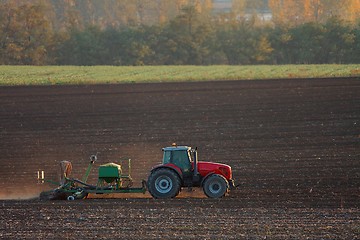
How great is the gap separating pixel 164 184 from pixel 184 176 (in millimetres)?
578

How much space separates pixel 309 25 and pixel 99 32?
1702 centimetres

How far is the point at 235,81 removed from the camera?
5209 cm

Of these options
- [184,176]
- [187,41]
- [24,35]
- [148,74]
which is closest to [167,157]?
[184,176]

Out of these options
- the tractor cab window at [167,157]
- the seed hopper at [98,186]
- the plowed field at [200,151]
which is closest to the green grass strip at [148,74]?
the plowed field at [200,151]

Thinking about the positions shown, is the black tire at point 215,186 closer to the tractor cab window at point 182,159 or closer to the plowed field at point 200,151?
the plowed field at point 200,151

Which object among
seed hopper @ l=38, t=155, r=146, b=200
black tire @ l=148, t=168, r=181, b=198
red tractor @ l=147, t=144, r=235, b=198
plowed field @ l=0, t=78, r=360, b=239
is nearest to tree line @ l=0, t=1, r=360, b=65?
plowed field @ l=0, t=78, r=360, b=239

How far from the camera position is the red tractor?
20797 millimetres

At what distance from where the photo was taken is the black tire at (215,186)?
819 inches

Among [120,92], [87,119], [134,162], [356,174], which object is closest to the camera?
[356,174]

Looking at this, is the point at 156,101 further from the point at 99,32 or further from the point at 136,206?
the point at 99,32

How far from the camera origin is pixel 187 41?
73.1m

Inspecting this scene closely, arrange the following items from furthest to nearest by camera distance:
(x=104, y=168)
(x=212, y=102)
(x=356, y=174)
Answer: (x=212, y=102) → (x=356, y=174) → (x=104, y=168)

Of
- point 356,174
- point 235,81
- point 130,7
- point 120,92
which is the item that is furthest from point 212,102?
point 130,7

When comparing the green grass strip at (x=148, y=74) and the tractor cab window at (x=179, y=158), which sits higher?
the green grass strip at (x=148, y=74)
